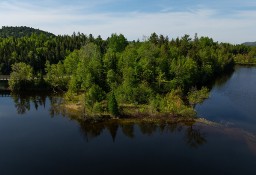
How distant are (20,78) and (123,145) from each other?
51.7 m

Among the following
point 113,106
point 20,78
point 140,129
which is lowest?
point 140,129

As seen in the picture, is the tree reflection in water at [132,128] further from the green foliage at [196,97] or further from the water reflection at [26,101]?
the green foliage at [196,97]

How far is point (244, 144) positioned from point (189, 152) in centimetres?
1010

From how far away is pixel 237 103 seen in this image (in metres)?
74.0

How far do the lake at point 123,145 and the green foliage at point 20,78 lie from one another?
19876 millimetres

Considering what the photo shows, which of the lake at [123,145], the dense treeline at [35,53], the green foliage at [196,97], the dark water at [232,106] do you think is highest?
the dense treeline at [35,53]

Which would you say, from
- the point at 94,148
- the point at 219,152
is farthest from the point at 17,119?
the point at 219,152

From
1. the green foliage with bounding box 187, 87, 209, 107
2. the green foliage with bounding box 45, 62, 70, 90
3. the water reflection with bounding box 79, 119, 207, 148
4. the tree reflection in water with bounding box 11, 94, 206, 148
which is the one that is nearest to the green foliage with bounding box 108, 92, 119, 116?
the tree reflection in water with bounding box 11, 94, 206, 148

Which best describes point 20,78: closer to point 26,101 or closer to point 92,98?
point 26,101

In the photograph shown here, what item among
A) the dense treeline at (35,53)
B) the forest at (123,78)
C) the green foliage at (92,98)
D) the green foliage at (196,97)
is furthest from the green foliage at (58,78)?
the green foliage at (196,97)

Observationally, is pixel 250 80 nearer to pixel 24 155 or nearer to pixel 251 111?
Answer: pixel 251 111

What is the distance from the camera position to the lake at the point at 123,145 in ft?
131

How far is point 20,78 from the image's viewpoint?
283ft

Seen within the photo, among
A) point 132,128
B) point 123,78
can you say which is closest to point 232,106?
point 123,78
